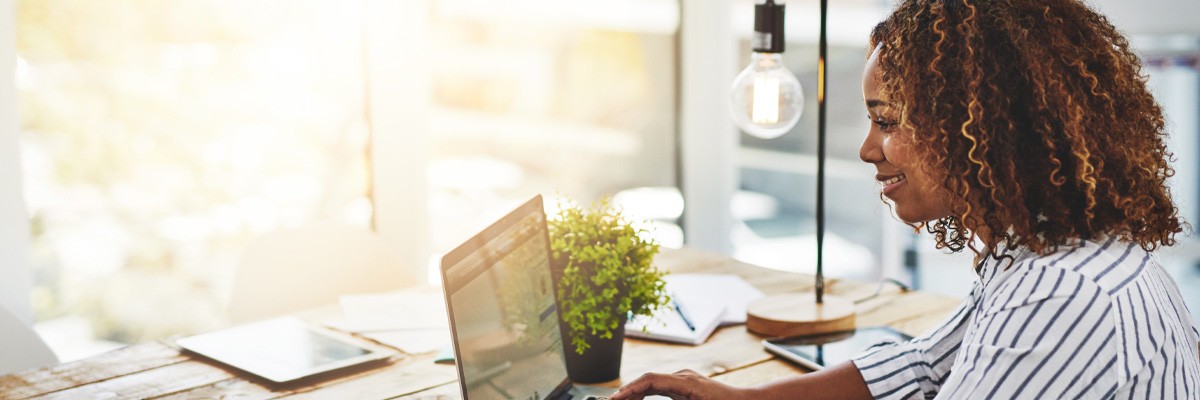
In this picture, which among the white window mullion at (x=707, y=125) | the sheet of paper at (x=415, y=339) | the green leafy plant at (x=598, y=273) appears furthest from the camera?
the white window mullion at (x=707, y=125)

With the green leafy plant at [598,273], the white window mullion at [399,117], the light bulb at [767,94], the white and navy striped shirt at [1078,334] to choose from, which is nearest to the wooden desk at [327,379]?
the green leafy plant at [598,273]

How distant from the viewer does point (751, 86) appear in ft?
5.79

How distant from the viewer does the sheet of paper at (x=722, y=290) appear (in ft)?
6.09

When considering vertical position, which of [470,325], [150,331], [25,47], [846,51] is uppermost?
[846,51]

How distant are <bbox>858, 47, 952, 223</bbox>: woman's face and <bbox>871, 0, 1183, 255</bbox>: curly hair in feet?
0.12

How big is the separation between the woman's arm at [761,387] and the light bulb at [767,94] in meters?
0.52

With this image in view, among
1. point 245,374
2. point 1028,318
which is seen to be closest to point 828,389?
point 1028,318

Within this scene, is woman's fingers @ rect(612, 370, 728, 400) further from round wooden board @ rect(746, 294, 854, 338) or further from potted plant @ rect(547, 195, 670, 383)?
round wooden board @ rect(746, 294, 854, 338)

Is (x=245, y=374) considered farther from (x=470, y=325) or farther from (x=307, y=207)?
(x=307, y=207)

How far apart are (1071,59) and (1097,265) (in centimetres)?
20

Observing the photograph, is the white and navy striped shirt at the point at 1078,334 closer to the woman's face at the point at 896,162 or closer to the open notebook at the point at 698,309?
the woman's face at the point at 896,162

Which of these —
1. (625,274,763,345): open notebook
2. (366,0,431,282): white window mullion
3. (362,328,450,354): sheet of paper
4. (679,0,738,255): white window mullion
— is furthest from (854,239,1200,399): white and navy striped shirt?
(679,0,738,255): white window mullion

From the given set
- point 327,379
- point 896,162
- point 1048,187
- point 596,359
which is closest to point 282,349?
point 327,379

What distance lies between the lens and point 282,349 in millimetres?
1649
